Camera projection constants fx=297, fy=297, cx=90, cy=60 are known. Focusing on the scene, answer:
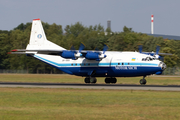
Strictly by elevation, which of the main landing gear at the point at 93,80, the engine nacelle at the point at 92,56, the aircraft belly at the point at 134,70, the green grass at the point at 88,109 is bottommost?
the green grass at the point at 88,109

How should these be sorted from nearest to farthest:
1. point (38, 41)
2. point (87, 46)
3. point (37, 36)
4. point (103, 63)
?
point (103, 63)
point (38, 41)
point (37, 36)
point (87, 46)

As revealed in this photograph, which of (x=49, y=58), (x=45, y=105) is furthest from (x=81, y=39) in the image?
(x=45, y=105)

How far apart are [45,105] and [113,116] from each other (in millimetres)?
5359

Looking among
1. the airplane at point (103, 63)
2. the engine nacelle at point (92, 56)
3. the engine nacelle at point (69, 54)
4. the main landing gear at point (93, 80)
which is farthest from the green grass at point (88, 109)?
the main landing gear at point (93, 80)

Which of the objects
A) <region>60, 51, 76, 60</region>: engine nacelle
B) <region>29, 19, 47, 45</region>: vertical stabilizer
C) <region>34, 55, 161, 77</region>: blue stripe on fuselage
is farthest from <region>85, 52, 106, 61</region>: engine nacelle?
<region>29, 19, 47, 45</region>: vertical stabilizer

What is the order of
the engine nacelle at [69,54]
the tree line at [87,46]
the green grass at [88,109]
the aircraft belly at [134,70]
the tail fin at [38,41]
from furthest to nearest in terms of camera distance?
the tree line at [87,46] → the tail fin at [38,41] → the engine nacelle at [69,54] → the aircraft belly at [134,70] → the green grass at [88,109]

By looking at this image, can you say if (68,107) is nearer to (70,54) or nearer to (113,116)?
(113,116)

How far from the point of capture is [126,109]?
16.8m

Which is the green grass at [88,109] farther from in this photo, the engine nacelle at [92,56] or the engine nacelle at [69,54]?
the engine nacelle at [92,56]

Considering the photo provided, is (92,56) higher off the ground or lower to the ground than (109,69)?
higher

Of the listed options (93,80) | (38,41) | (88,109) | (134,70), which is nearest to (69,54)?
(93,80)

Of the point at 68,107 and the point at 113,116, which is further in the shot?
the point at 68,107

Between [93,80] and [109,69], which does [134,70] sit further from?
[93,80]

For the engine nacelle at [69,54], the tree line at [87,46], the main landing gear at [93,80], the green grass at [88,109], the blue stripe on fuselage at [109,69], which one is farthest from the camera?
the tree line at [87,46]
